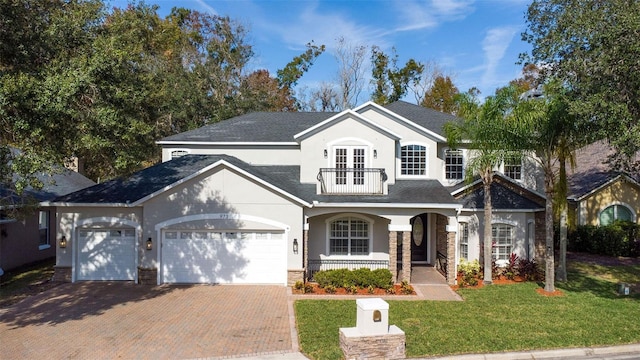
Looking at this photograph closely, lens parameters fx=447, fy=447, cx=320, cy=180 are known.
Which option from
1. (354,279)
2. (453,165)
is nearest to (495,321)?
(354,279)

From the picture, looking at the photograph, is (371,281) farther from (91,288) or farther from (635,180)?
(635,180)

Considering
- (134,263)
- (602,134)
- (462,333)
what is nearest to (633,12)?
(602,134)

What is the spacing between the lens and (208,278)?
16.3 metres

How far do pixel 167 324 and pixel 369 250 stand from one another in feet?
29.9

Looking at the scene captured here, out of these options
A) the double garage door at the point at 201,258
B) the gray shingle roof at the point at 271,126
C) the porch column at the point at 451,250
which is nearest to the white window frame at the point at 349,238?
the double garage door at the point at 201,258

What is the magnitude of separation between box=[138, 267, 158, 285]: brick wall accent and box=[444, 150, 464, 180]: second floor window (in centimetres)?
1277

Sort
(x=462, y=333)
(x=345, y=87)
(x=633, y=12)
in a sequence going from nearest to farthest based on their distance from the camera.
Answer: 1. (x=462, y=333)
2. (x=633, y=12)
3. (x=345, y=87)

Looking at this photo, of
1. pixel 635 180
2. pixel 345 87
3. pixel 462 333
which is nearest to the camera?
pixel 462 333

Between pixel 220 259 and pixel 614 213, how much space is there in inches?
850

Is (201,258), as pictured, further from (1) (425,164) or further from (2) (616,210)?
(2) (616,210)

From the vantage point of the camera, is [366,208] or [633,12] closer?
[633,12]

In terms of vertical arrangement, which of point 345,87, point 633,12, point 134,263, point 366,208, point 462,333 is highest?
point 345,87

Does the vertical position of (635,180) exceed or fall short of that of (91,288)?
it exceeds it

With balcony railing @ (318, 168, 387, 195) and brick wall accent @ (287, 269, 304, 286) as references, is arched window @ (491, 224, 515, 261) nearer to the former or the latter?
balcony railing @ (318, 168, 387, 195)
